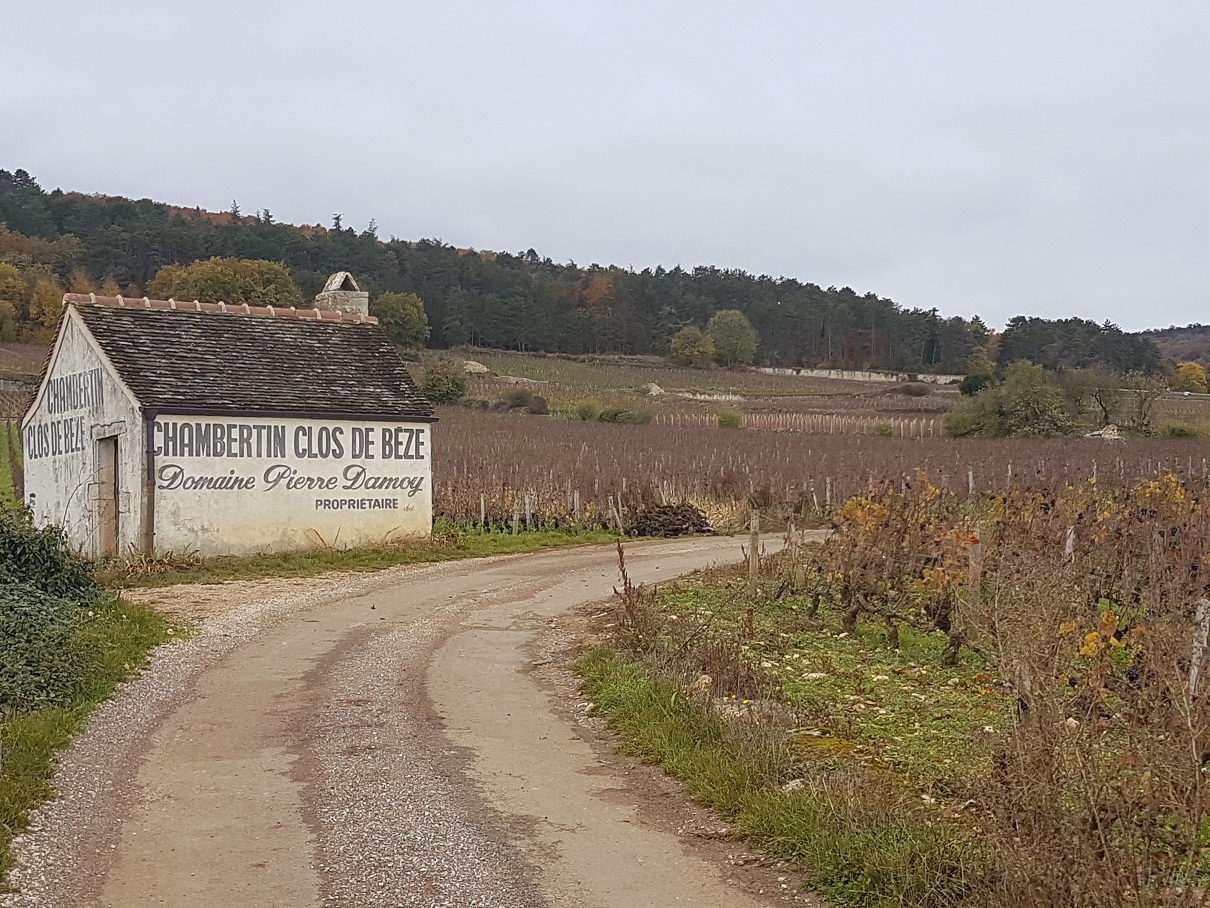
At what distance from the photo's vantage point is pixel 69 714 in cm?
940

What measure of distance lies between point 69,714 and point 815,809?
587 centimetres

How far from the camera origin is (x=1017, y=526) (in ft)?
46.3

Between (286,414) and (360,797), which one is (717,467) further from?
(360,797)

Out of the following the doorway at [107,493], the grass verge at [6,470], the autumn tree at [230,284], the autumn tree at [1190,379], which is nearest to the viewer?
the doorway at [107,493]

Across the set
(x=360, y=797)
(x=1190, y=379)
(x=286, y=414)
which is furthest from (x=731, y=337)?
(x=360, y=797)

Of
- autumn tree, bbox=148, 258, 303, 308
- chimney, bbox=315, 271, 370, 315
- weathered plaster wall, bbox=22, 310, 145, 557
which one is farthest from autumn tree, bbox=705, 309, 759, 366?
weathered plaster wall, bbox=22, 310, 145, 557

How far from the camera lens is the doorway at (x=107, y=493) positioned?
2069 centimetres

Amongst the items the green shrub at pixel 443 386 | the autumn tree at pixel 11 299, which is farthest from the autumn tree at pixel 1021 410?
the autumn tree at pixel 11 299

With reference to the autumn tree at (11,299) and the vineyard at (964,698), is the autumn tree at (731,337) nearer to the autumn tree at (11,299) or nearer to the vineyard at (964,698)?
the autumn tree at (11,299)

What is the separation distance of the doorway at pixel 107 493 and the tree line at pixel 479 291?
59669mm

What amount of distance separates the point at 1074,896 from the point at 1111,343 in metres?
103

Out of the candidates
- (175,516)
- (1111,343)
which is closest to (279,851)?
(175,516)

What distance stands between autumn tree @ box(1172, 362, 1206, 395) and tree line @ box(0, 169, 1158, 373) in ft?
11.9

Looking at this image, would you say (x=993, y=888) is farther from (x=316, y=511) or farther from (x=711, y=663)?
(x=316, y=511)
